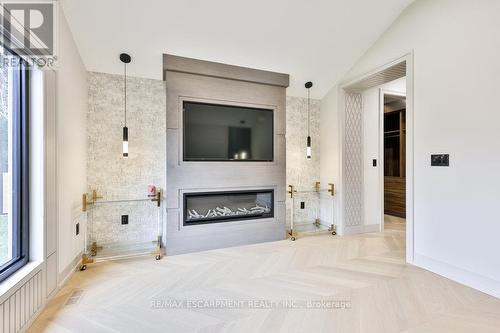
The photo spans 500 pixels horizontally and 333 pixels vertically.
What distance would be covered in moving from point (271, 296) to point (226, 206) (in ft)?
5.07

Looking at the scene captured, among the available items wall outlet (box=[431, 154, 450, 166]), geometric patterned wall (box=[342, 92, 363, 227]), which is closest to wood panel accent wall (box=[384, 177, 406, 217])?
geometric patterned wall (box=[342, 92, 363, 227])

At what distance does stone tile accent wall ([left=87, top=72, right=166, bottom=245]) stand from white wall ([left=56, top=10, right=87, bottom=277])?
0.18m

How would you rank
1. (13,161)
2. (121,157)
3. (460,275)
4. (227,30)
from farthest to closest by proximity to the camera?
(121,157) < (227,30) < (460,275) < (13,161)

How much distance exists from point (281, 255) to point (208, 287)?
3.65 ft

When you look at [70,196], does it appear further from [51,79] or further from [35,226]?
[51,79]

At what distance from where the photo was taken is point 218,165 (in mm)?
3186

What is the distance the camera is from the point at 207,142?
3.14m

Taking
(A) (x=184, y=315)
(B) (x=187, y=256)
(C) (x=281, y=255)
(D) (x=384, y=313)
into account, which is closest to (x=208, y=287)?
(A) (x=184, y=315)

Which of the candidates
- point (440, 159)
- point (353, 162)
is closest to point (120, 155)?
point (353, 162)

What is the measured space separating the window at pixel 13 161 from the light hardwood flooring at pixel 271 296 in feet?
1.94

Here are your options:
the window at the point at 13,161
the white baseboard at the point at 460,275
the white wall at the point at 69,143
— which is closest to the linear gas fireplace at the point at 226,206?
the white wall at the point at 69,143

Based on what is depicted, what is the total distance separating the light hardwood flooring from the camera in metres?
1.65

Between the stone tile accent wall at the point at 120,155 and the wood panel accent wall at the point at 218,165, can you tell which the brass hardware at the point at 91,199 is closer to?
the stone tile accent wall at the point at 120,155

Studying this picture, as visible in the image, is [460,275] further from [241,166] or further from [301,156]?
[241,166]
